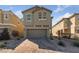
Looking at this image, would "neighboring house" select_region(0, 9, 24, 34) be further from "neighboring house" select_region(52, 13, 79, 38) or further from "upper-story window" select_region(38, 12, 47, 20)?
"neighboring house" select_region(52, 13, 79, 38)

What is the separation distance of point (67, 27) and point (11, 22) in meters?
0.93

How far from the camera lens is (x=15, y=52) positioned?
5.27 metres

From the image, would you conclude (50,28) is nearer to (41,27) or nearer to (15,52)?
(41,27)

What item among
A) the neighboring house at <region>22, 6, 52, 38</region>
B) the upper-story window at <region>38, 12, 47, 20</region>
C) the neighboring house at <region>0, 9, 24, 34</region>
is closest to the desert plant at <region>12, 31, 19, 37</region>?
the neighboring house at <region>0, 9, 24, 34</region>

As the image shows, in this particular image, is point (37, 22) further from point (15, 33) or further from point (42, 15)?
point (15, 33)

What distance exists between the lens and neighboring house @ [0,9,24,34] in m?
5.30

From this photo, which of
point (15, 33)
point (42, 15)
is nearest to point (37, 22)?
point (42, 15)

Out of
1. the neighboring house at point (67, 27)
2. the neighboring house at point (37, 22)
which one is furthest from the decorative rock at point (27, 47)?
the neighboring house at point (67, 27)

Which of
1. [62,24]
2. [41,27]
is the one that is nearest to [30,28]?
[41,27]

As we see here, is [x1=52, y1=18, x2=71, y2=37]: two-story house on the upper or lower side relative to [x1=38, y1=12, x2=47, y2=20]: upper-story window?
lower

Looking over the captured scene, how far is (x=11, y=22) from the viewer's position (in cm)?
532

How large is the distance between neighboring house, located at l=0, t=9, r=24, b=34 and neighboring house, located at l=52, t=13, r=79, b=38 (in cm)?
57

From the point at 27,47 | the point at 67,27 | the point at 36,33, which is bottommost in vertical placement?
the point at 27,47

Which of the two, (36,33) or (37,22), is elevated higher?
(37,22)
